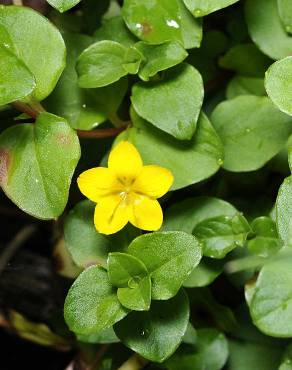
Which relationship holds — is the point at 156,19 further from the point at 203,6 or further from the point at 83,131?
the point at 83,131

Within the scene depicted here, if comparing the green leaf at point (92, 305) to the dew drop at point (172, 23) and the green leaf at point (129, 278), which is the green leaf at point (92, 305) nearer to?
the green leaf at point (129, 278)

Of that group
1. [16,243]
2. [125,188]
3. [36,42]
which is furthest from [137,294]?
[16,243]

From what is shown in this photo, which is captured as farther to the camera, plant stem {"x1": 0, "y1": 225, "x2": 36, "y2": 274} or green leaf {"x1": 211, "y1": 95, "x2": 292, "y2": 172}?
plant stem {"x1": 0, "y1": 225, "x2": 36, "y2": 274}

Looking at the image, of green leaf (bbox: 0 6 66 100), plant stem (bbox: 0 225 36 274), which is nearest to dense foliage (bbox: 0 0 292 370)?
green leaf (bbox: 0 6 66 100)

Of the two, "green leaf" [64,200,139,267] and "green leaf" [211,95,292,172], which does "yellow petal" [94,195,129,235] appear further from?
"green leaf" [211,95,292,172]

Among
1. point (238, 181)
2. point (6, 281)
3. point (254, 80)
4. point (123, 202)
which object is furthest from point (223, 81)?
point (6, 281)
